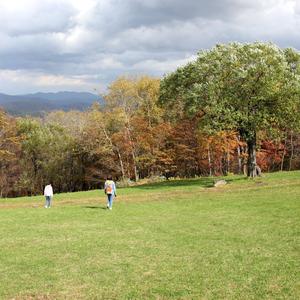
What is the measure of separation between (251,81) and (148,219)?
67.5ft

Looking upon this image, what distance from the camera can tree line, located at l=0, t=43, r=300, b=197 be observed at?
43.0 m

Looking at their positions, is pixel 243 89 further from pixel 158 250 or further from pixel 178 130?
pixel 158 250

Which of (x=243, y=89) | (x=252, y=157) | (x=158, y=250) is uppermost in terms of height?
(x=243, y=89)

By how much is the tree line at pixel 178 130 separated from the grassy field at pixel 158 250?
10.8 meters

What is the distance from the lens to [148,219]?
92.2 feet

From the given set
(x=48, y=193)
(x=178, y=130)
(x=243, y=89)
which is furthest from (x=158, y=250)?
(x=178, y=130)

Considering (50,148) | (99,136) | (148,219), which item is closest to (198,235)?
(148,219)

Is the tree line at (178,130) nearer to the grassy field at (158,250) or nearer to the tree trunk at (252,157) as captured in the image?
the tree trunk at (252,157)

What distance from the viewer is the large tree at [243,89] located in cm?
4234

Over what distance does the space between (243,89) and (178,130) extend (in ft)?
70.7

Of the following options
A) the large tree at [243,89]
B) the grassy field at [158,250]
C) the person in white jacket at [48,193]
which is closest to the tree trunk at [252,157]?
the large tree at [243,89]

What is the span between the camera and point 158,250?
19562mm

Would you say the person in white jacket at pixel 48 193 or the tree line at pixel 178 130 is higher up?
the tree line at pixel 178 130

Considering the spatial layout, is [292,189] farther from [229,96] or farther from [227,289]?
[227,289]
